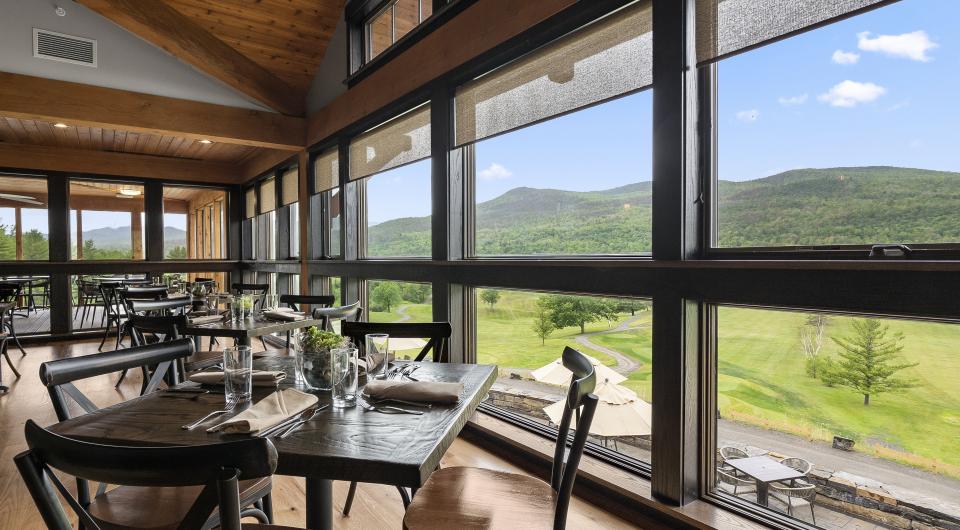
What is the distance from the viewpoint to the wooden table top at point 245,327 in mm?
3012

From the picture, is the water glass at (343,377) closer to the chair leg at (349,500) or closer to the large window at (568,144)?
the chair leg at (349,500)

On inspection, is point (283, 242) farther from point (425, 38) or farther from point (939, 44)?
point (939, 44)

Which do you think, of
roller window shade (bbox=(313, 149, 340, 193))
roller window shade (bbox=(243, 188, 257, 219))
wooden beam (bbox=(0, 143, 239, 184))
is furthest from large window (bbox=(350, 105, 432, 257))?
wooden beam (bbox=(0, 143, 239, 184))

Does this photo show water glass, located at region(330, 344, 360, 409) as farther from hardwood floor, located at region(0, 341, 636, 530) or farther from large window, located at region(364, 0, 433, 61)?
large window, located at region(364, 0, 433, 61)

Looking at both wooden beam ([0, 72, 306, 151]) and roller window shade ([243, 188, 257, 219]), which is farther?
roller window shade ([243, 188, 257, 219])

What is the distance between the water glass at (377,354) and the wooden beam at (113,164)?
25.4 ft

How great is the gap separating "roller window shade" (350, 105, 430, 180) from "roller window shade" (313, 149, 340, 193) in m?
0.44

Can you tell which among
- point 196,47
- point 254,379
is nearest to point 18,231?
point 196,47

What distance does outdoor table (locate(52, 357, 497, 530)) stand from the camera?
42.2 inches

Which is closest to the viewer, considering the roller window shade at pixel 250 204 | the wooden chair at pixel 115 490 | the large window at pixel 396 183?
the wooden chair at pixel 115 490

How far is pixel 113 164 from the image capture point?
24.6 feet

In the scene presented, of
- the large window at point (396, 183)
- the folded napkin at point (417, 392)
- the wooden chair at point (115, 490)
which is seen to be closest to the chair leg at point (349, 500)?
the wooden chair at point (115, 490)

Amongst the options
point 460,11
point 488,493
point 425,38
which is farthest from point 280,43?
point 488,493

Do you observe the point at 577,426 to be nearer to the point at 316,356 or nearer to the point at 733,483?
the point at 316,356
